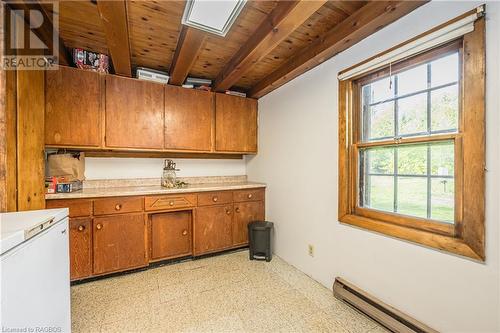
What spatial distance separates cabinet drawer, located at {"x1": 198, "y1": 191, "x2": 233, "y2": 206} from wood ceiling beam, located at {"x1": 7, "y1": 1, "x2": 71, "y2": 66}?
1.93 metres

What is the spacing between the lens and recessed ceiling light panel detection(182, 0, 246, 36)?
1.39 metres

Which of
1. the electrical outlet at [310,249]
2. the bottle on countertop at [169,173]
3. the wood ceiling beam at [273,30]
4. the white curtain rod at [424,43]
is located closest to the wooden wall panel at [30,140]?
the bottle on countertop at [169,173]

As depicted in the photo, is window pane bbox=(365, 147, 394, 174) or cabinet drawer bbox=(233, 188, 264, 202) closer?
window pane bbox=(365, 147, 394, 174)

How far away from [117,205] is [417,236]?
Answer: 261 cm

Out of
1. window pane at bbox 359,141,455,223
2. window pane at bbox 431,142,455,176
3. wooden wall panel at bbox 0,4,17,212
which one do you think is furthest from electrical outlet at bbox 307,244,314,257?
wooden wall panel at bbox 0,4,17,212

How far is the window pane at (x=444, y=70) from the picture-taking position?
1.31m

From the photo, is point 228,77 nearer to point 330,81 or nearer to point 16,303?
point 330,81

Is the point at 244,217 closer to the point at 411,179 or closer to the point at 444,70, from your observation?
the point at 411,179

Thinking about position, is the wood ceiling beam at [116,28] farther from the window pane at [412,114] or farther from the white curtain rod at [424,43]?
the window pane at [412,114]

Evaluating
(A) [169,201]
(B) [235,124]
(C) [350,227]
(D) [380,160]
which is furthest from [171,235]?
(D) [380,160]

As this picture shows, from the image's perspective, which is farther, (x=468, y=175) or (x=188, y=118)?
(x=188, y=118)

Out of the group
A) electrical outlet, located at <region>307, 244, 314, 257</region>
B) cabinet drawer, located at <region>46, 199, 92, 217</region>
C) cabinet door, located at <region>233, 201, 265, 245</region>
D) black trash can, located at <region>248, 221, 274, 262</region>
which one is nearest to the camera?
cabinet drawer, located at <region>46, 199, 92, 217</region>

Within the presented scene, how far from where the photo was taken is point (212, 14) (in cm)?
149

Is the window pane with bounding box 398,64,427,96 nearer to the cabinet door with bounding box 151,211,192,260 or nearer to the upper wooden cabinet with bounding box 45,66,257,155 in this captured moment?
the upper wooden cabinet with bounding box 45,66,257,155
